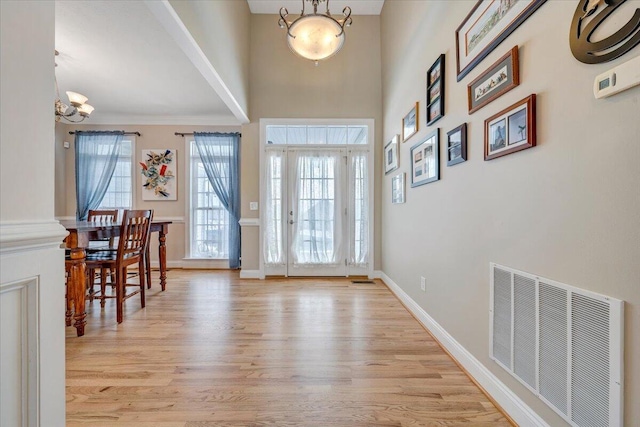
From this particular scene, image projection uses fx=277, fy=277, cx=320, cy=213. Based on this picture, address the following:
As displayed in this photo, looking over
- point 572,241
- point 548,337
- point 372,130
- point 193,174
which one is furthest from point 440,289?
point 193,174

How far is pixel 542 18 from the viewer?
45.1 inches

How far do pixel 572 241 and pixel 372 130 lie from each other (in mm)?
3261

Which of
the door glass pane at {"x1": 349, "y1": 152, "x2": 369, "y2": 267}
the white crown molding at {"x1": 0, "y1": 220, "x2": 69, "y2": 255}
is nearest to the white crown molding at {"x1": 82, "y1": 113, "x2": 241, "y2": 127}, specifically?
the door glass pane at {"x1": 349, "y1": 152, "x2": 369, "y2": 267}

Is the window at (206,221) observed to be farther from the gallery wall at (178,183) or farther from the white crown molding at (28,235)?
the white crown molding at (28,235)

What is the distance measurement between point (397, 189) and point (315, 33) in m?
1.77

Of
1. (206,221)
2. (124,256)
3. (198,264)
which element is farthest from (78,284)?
(206,221)

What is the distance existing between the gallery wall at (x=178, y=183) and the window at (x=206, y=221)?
0.42 ft

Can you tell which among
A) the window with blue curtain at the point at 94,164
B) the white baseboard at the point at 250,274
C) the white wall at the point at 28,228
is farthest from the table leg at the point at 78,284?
the window with blue curtain at the point at 94,164

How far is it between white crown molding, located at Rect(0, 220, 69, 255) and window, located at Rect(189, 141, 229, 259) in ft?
13.4

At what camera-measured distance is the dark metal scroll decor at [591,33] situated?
822mm

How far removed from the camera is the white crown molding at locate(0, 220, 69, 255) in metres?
0.67

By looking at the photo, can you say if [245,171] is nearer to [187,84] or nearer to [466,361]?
[187,84]

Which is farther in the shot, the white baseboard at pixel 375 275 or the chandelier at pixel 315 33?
the white baseboard at pixel 375 275

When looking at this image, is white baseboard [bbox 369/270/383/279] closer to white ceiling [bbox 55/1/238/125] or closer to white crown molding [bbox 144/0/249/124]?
white crown molding [bbox 144/0/249/124]
